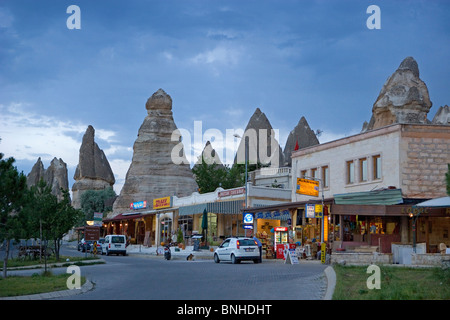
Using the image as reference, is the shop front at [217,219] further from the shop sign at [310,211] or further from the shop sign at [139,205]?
the shop sign at [139,205]

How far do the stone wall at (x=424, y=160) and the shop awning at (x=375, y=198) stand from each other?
935mm

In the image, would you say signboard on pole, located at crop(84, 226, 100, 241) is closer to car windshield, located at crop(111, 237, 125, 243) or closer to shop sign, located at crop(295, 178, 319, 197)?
car windshield, located at crop(111, 237, 125, 243)

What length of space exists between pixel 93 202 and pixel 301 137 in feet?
138

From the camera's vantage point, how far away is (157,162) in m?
83.5

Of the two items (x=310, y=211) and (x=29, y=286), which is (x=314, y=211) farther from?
(x=29, y=286)

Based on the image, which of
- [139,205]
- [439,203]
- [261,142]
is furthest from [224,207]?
[261,142]

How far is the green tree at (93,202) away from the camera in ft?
310

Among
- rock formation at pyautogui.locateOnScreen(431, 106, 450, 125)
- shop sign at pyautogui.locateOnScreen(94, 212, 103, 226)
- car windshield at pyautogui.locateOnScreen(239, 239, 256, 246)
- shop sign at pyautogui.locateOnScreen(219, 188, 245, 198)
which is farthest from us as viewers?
rock formation at pyautogui.locateOnScreen(431, 106, 450, 125)

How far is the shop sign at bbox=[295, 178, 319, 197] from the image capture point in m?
35.7

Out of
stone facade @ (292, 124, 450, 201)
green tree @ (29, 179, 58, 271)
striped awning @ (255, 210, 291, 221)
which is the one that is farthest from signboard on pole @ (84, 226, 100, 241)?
stone facade @ (292, 124, 450, 201)

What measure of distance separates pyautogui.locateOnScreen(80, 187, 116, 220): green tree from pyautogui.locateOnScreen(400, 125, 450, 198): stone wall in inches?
2640

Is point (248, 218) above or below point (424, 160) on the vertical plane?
below

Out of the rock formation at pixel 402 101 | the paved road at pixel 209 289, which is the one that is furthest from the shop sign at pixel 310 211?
the rock formation at pixel 402 101
